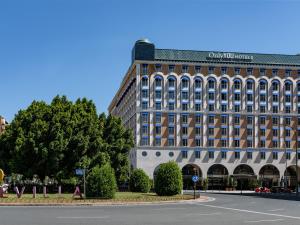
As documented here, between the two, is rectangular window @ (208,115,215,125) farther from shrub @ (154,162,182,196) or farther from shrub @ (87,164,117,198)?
shrub @ (87,164,117,198)

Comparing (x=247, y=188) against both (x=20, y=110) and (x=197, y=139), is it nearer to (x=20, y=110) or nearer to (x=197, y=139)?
(x=197, y=139)

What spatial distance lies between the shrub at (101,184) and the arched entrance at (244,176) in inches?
2600

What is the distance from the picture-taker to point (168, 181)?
46.7 m

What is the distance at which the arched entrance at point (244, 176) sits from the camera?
102m

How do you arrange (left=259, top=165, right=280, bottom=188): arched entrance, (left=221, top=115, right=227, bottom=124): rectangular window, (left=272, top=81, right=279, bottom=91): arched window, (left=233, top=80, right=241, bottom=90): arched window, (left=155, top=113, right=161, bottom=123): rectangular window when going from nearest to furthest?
(left=155, top=113, right=161, bottom=123): rectangular window, (left=221, top=115, right=227, bottom=124): rectangular window, (left=233, top=80, right=241, bottom=90): arched window, (left=259, top=165, right=280, bottom=188): arched entrance, (left=272, top=81, right=279, bottom=91): arched window

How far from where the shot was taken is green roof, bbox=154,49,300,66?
102500 millimetres

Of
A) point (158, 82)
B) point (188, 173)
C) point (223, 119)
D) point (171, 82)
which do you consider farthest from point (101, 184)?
point (223, 119)

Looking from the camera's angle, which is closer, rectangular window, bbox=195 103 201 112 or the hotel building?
the hotel building

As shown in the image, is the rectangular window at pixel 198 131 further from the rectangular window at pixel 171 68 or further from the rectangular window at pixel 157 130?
the rectangular window at pixel 171 68

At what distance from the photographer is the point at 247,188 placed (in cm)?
10212

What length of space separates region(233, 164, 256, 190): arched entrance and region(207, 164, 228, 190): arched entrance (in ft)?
7.56

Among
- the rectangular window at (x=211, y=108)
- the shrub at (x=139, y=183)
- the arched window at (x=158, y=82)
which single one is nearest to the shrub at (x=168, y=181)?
the shrub at (x=139, y=183)

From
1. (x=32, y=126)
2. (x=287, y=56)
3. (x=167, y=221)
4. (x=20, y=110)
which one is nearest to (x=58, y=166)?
(x=32, y=126)

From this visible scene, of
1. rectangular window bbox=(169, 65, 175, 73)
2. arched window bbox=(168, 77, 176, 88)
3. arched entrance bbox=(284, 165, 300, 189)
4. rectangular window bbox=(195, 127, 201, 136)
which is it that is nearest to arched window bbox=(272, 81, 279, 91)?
arched entrance bbox=(284, 165, 300, 189)
